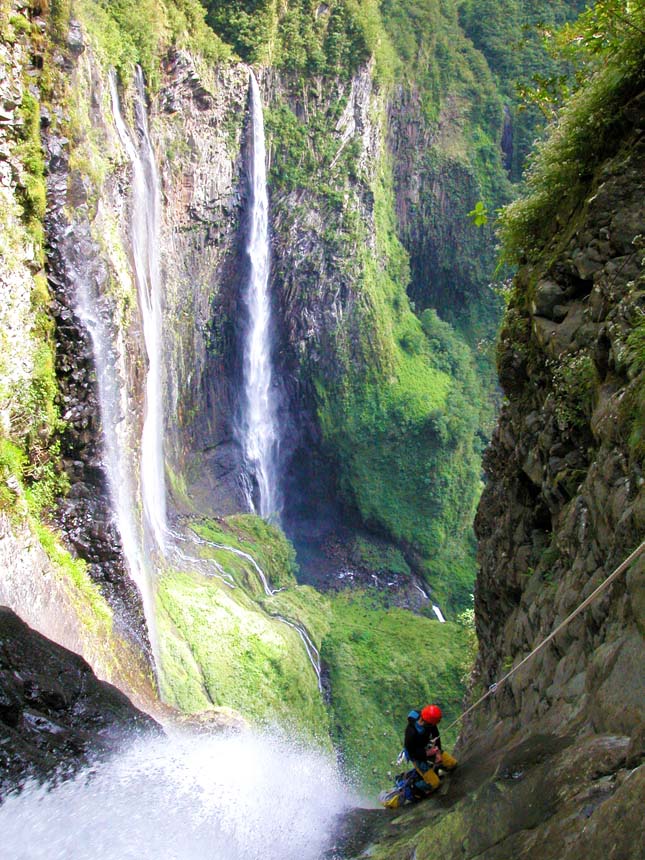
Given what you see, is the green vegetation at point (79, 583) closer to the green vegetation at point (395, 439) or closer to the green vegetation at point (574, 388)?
the green vegetation at point (574, 388)

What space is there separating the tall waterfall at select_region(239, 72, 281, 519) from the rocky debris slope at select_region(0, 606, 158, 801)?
13231mm

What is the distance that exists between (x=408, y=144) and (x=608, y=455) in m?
25.2

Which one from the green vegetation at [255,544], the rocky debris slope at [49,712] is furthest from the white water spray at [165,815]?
the green vegetation at [255,544]

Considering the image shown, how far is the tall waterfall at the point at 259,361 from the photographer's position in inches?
781

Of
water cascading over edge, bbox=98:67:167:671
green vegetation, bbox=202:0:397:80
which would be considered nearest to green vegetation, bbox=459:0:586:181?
green vegetation, bbox=202:0:397:80

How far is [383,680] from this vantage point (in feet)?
56.9

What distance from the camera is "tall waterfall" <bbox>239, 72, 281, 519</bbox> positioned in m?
19.8

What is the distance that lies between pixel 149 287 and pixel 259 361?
718 centimetres

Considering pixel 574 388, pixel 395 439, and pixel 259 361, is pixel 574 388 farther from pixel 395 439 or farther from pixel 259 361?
pixel 395 439

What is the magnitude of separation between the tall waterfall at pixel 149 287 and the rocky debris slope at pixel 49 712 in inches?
214

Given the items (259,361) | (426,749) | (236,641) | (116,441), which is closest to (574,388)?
(426,749)

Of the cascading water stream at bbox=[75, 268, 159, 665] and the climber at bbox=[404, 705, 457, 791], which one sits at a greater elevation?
the cascading water stream at bbox=[75, 268, 159, 665]

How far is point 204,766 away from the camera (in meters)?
7.77

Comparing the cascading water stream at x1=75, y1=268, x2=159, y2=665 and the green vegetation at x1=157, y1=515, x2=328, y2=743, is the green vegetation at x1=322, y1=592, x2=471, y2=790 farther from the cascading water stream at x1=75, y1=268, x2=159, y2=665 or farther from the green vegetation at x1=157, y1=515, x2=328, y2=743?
the cascading water stream at x1=75, y1=268, x2=159, y2=665
